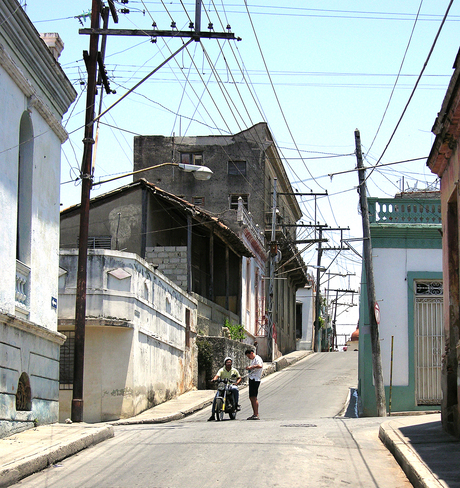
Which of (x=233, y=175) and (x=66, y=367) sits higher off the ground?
(x=233, y=175)

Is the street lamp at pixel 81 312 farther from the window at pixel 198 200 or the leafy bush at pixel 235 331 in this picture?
the window at pixel 198 200

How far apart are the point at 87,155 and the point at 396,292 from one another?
9706 millimetres

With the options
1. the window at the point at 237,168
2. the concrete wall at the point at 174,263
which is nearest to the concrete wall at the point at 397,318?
the concrete wall at the point at 174,263

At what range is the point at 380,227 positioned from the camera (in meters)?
21.2

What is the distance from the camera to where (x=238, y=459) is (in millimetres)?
9461

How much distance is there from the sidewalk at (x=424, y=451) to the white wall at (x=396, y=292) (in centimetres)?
758

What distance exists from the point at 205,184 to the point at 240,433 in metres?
32.6

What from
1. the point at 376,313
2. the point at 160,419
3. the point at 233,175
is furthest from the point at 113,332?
the point at 233,175

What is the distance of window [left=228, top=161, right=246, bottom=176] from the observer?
145ft

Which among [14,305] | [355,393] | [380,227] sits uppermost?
[380,227]

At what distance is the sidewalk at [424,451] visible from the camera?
7.65 m

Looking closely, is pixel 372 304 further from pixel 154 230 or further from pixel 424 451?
pixel 424 451

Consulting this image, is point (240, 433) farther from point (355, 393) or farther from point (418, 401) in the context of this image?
point (355, 393)

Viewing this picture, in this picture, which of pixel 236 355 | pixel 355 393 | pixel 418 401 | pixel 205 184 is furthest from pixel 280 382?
pixel 205 184
